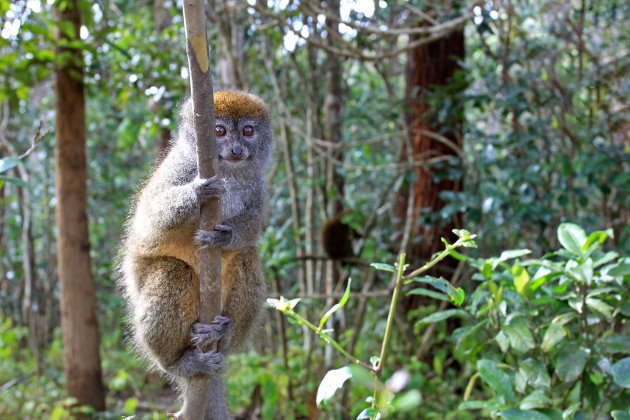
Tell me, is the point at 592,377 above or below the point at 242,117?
below

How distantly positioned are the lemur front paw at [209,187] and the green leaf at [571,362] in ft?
5.90

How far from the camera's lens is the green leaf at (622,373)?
233 centimetres

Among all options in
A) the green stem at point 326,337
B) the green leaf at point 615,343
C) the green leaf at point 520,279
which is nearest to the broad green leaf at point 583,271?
the green leaf at point 520,279

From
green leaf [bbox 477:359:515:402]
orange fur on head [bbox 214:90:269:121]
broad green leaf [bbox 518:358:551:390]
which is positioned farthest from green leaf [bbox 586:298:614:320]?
orange fur on head [bbox 214:90:269:121]

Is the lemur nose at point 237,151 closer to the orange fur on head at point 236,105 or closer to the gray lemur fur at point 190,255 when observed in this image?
the gray lemur fur at point 190,255

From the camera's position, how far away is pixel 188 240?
317cm

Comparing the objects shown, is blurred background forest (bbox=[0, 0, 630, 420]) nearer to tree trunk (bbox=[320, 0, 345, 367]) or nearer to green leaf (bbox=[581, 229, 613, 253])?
tree trunk (bbox=[320, 0, 345, 367])

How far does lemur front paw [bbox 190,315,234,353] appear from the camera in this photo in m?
2.83

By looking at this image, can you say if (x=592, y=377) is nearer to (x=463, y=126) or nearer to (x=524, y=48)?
(x=463, y=126)

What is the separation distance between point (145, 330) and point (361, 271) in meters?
3.83

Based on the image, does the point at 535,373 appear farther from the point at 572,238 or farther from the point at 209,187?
the point at 209,187

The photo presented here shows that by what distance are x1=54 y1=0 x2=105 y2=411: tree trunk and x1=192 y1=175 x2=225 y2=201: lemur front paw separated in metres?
3.95

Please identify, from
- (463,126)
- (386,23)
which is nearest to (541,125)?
(463,126)

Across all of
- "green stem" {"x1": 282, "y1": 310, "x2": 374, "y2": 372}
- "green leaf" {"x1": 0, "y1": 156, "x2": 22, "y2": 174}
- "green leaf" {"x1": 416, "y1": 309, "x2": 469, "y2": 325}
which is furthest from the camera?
"green leaf" {"x1": 416, "y1": 309, "x2": 469, "y2": 325}
